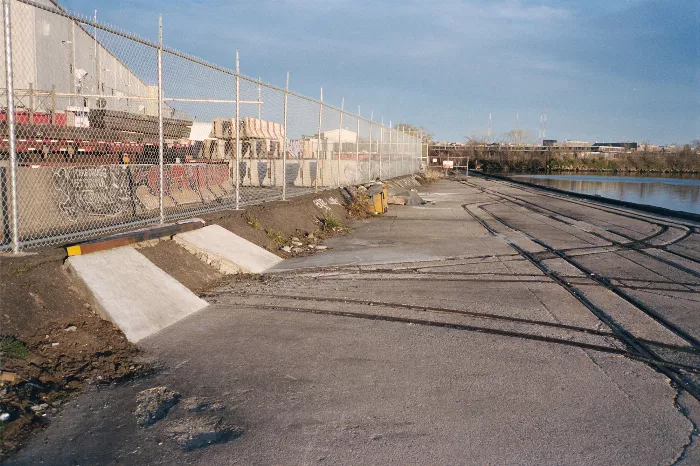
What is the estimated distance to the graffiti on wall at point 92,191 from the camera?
9.15 meters

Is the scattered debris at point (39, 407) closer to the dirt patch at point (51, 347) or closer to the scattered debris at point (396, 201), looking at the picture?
the dirt patch at point (51, 347)

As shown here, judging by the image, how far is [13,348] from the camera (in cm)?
492

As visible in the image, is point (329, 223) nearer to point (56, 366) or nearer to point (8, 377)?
point (56, 366)

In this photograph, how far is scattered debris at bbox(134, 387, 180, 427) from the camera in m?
4.23

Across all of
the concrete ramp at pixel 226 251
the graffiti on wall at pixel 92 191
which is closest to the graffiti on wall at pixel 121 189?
the graffiti on wall at pixel 92 191

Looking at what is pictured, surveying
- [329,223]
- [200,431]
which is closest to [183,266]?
[200,431]

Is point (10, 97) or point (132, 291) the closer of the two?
point (10, 97)

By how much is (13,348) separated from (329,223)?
10456 millimetres

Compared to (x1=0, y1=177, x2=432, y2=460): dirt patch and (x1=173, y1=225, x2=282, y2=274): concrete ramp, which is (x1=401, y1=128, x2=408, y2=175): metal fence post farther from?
(x1=0, y1=177, x2=432, y2=460): dirt patch

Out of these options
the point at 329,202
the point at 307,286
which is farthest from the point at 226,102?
the point at 329,202

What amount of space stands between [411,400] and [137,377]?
2.22 m

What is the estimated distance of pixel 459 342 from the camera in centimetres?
598

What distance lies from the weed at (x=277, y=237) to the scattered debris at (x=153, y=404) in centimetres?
713

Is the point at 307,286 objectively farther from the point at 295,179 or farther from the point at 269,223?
the point at 295,179
